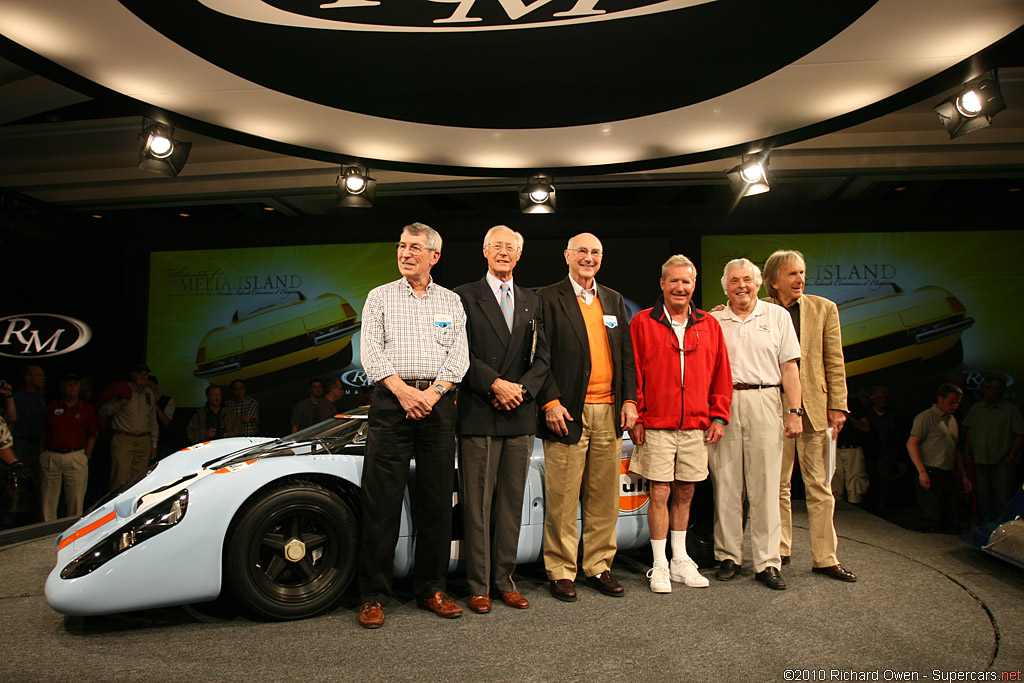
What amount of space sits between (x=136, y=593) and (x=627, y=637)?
198 centimetres

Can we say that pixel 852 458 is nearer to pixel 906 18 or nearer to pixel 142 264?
pixel 906 18

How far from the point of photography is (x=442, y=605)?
2.81m

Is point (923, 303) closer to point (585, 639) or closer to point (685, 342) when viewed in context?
point (685, 342)

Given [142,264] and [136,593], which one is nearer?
[136,593]

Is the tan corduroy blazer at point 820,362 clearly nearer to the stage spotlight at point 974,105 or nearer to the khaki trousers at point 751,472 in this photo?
the khaki trousers at point 751,472

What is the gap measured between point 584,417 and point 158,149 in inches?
145

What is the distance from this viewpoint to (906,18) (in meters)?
3.15

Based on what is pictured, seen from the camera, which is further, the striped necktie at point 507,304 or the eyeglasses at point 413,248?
the striped necktie at point 507,304

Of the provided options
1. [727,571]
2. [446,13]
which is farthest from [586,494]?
[446,13]

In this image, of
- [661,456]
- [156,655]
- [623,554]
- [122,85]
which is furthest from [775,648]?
[122,85]

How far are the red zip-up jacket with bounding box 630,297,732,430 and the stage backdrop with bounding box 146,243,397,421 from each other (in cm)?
542

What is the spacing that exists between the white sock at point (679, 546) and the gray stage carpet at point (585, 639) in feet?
0.54

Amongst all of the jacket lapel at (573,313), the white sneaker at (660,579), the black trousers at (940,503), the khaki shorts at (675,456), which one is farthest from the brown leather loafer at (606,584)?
the black trousers at (940,503)

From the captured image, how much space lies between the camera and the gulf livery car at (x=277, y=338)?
833 cm
